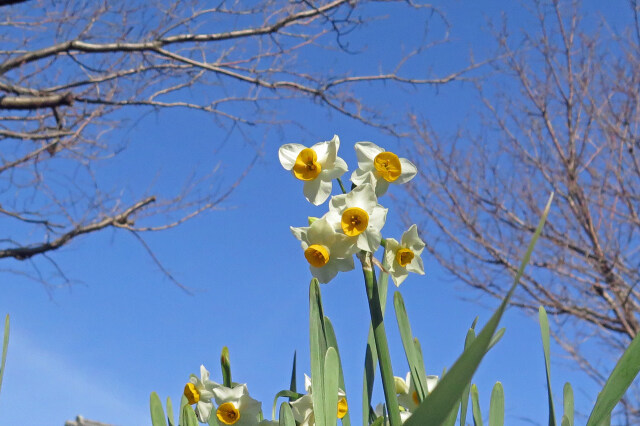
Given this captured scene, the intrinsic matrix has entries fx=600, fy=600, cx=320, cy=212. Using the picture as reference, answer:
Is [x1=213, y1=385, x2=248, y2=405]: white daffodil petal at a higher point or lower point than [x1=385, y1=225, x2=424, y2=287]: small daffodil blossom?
lower

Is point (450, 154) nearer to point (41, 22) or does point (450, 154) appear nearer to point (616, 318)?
point (616, 318)

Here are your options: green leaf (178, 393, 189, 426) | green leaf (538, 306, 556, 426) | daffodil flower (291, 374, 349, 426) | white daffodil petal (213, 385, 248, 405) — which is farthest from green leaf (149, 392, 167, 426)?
green leaf (538, 306, 556, 426)

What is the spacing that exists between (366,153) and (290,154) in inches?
5.5

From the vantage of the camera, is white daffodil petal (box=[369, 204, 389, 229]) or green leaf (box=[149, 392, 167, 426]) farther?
green leaf (box=[149, 392, 167, 426])

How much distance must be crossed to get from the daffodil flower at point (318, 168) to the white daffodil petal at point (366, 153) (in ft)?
0.12

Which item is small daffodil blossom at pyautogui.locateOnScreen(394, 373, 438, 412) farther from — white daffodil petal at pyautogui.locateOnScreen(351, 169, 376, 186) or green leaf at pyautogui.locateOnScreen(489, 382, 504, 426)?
white daffodil petal at pyautogui.locateOnScreen(351, 169, 376, 186)

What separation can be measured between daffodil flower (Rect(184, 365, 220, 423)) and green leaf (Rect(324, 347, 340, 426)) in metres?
0.37

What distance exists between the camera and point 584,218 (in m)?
4.08

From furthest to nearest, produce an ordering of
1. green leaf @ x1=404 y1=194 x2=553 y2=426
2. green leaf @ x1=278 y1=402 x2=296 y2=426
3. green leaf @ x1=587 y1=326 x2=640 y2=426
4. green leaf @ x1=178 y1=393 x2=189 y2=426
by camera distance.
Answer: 1. green leaf @ x1=178 y1=393 x2=189 y2=426
2. green leaf @ x1=278 y1=402 x2=296 y2=426
3. green leaf @ x1=587 y1=326 x2=640 y2=426
4. green leaf @ x1=404 y1=194 x2=553 y2=426

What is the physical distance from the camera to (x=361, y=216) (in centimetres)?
86

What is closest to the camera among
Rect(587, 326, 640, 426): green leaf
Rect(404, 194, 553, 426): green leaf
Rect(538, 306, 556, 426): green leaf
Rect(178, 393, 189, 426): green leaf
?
Rect(404, 194, 553, 426): green leaf

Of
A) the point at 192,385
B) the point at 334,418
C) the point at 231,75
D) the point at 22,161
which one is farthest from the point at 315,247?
the point at 22,161

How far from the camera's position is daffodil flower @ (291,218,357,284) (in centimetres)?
87

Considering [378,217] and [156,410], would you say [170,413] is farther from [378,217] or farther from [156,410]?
[378,217]
